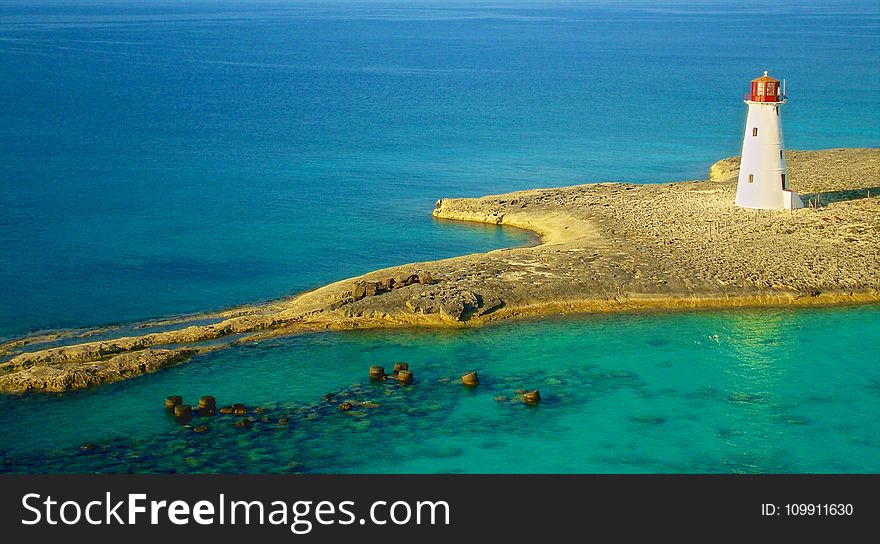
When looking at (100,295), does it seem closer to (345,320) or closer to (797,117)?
(345,320)

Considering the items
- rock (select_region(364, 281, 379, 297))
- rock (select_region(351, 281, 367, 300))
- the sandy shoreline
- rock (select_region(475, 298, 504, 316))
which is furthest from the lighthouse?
rock (select_region(351, 281, 367, 300))

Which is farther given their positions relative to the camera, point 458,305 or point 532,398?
point 458,305

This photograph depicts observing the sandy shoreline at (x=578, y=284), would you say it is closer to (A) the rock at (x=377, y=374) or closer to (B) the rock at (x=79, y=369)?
(B) the rock at (x=79, y=369)

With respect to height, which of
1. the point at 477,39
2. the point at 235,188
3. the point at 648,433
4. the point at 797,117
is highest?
the point at 477,39

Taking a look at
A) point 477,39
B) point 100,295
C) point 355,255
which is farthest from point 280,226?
point 477,39

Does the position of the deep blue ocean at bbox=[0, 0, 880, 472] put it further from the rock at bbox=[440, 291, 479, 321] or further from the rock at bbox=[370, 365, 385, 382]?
the rock at bbox=[440, 291, 479, 321]

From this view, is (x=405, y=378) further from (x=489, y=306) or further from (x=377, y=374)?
(x=489, y=306)

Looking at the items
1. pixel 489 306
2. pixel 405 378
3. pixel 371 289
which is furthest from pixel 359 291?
pixel 405 378
